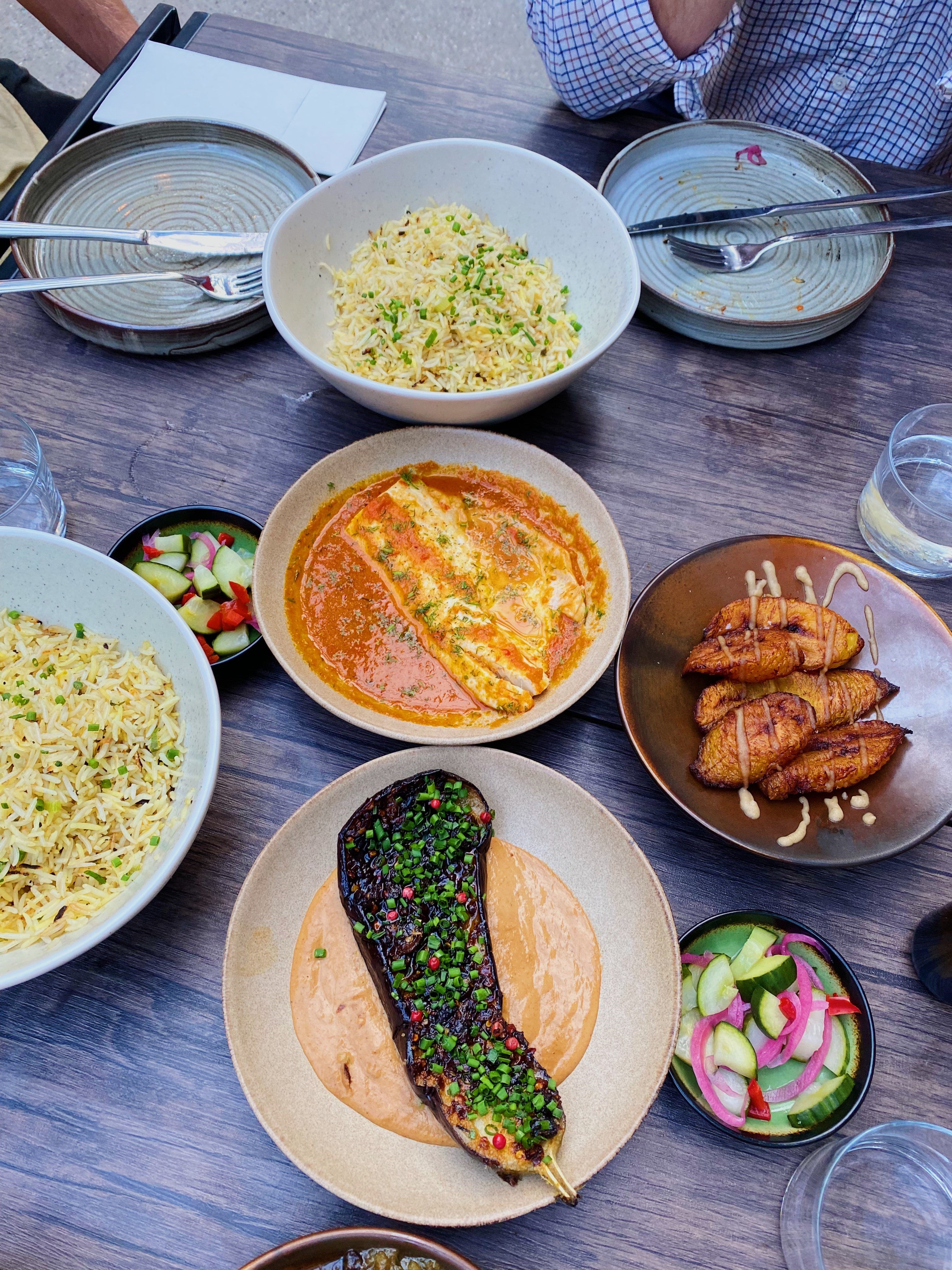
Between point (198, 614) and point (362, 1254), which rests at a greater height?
point (198, 614)

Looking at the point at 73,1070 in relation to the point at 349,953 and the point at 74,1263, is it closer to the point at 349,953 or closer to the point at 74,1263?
the point at 74,1263

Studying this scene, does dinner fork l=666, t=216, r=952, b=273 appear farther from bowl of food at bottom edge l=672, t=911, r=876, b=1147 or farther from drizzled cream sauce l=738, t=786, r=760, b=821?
bowl of food at bottom edge l=672, t=911, r=876, b=1147

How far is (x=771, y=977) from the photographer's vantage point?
1.63m

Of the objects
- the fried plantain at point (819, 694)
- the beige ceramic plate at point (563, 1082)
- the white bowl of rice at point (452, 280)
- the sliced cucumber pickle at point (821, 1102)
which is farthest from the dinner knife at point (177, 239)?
the sliced cucumber pickle at point (821, 1102)

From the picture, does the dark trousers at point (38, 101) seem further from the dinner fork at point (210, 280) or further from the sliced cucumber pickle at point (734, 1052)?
the sliced cucumber pickle at point (734, 1052)

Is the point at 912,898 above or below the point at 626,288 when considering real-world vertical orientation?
below

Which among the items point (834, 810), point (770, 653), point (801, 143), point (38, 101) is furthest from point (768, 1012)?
point (38, 101)

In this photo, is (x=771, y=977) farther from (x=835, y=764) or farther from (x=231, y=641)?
(x=231, y=641)

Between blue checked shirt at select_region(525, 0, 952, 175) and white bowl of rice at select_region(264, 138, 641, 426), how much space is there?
1.90ft

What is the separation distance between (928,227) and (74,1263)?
3.52m

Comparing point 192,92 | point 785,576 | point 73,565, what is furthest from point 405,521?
point 192,92

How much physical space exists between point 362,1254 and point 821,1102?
3.00 ft

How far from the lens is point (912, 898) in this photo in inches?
75.3

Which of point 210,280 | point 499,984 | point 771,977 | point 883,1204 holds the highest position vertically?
point 210,280
